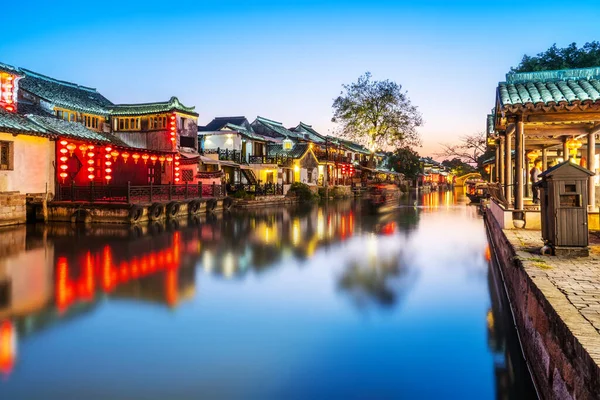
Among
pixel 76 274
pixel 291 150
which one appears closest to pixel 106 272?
pixel 76 274

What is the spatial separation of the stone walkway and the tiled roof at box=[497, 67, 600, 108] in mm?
3022

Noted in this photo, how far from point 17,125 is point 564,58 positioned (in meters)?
29.2

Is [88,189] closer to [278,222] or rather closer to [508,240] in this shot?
[278,222]

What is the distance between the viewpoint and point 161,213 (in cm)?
2222

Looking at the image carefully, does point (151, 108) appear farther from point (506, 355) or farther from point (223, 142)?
point (506, 355)

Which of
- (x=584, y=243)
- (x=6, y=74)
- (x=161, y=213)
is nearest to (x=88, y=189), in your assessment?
(x=161, y=213)

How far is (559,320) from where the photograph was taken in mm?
3865

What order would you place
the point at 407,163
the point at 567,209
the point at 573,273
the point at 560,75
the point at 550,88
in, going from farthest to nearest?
the point at 407,163
the point at 560,75
the point at 550,88
the point at 567,209
the point at 573,273

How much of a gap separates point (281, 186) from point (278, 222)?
1608 cm

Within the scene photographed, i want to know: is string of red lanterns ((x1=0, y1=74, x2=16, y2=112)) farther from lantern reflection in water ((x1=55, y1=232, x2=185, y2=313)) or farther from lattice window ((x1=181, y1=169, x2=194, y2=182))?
lattice window ((x1=181, y1=169, x2=194, y2=182))

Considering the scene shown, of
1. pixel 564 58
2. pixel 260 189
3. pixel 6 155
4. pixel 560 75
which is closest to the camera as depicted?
pixel 560 75

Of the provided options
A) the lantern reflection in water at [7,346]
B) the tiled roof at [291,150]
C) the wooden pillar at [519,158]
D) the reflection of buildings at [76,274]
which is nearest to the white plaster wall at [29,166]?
the reflection of buildings at [76,274]

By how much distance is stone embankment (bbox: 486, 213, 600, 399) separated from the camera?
3.23 meters

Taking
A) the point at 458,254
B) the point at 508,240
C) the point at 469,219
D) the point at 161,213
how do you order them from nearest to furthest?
the point at 508,240 → the point at 458,254 → the point at 161,213 → the point at 469,219
